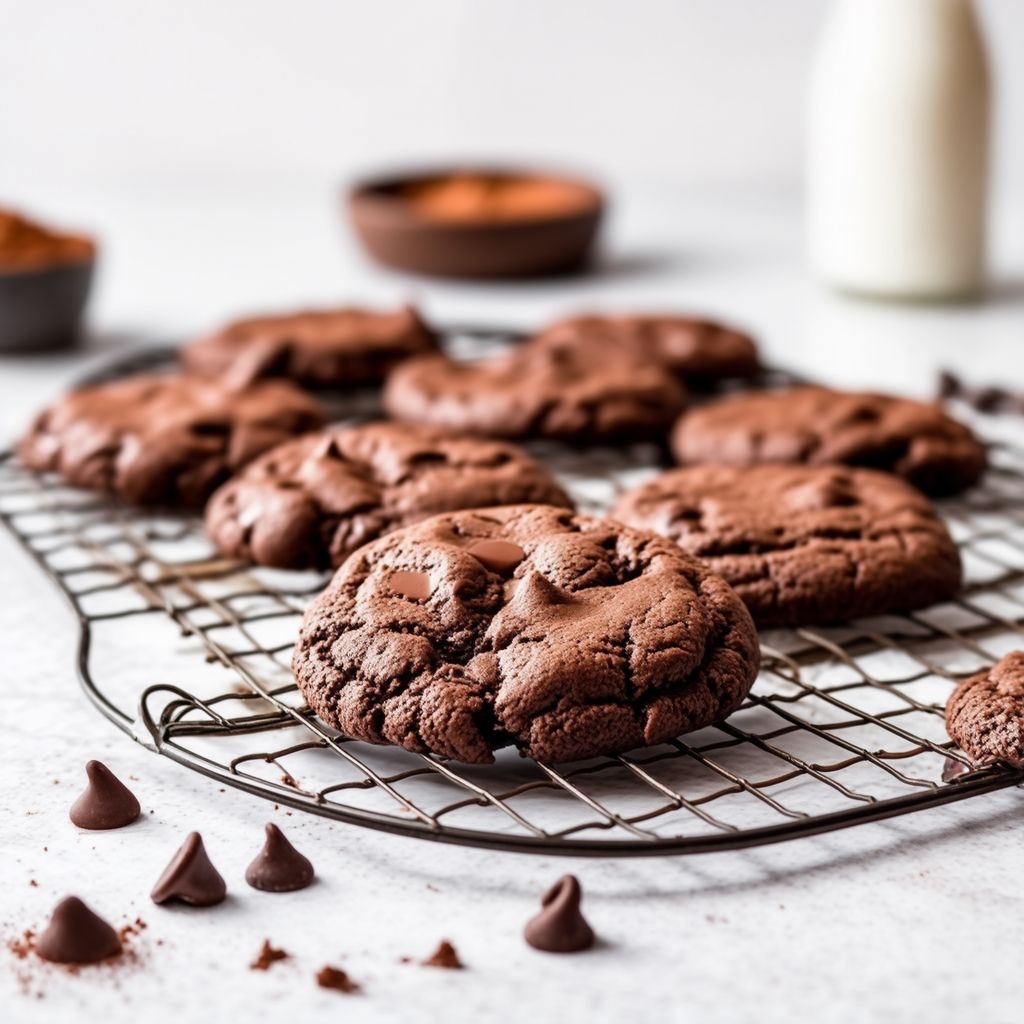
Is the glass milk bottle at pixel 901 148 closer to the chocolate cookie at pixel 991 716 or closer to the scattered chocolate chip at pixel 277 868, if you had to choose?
the chocolate cookie at pixel 991 716

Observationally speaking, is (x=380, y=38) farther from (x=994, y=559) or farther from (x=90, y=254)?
(x=994, y=559)

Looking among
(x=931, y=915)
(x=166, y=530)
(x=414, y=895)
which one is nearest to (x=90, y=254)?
(x=166, y=530)

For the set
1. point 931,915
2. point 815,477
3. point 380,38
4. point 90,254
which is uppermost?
point 380,38

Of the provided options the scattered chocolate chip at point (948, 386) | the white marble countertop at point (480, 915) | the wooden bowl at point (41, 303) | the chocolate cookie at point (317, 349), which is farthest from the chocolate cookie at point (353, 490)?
the wooden bowl at point (41, 303)

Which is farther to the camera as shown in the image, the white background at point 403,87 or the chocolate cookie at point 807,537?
the white background at point 403,87

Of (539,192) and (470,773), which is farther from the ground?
(539,192)

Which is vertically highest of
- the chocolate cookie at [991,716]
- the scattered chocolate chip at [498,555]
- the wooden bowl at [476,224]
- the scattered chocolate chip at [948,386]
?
the wooden bowl at [476,224]
